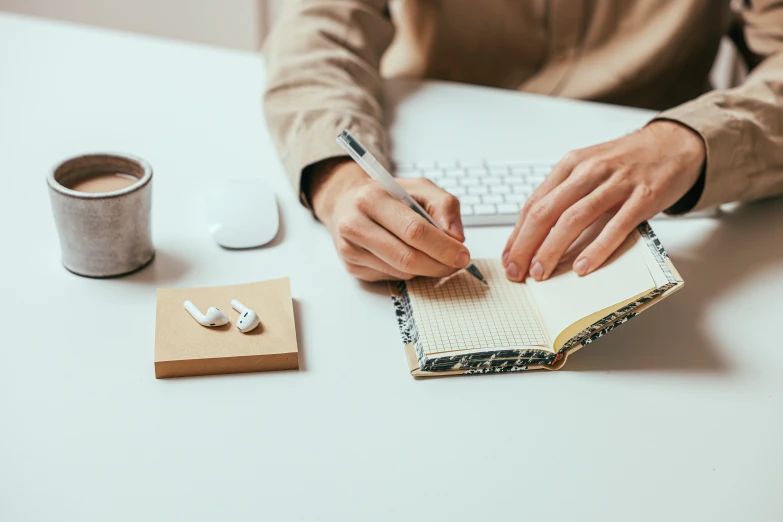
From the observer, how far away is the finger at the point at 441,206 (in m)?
0.79

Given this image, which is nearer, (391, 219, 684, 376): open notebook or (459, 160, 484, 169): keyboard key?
(391, 219, 684, 376): open notebook

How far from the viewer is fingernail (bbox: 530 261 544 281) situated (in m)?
0.78

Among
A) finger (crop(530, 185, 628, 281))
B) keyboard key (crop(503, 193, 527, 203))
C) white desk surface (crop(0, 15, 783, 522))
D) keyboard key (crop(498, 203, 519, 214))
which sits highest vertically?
keyboard key (crop(503, 193, 527, 203))

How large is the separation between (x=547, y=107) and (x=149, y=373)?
75 centimetres

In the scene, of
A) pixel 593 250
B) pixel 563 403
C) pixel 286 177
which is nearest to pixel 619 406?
pixel 563 403

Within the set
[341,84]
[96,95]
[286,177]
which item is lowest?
[286,177]

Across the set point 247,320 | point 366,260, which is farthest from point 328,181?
point 247,320

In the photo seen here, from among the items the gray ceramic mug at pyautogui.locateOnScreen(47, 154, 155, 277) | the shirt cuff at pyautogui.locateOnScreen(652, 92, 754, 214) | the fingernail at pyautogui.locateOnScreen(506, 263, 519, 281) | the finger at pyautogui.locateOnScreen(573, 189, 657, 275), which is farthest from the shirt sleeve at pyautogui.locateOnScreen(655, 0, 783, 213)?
the gray ceramic mug at pyautogui.locateOnScreen(47, 154, 155, 277)

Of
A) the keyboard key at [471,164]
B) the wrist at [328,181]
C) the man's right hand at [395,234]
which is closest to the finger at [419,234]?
the man's right hand at [395,234]

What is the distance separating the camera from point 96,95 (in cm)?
113

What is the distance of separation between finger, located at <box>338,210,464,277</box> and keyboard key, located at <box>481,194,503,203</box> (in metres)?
0.18

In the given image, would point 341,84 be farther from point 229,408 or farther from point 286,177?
point 229,408

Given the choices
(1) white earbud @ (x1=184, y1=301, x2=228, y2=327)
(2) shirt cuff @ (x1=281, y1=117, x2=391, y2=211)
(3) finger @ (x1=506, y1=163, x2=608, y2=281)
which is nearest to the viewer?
(1) white earbud @ (x1=184, y1=301, x2=228, y2=327)

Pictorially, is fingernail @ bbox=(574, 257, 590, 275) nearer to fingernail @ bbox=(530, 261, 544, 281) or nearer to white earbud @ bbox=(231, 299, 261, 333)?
fingernail @ bbox=(530, 261, 544, 281)
